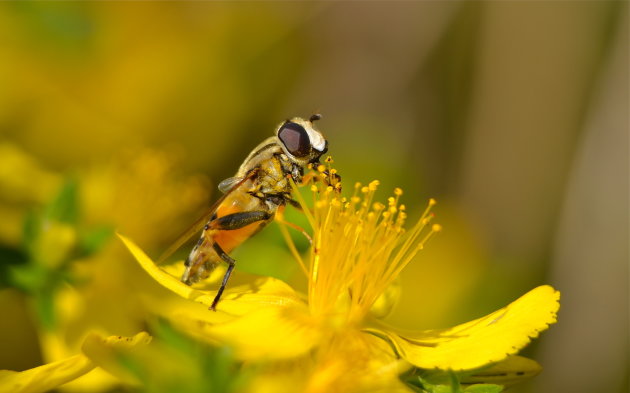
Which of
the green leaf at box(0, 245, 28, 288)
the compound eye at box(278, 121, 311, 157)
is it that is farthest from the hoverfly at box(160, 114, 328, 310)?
the green leaf at box(0, 245, 28, 288)

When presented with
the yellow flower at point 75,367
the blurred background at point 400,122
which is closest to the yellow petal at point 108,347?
the yellow flower at point 75,367

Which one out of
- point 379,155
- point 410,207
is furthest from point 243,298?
point 379,155

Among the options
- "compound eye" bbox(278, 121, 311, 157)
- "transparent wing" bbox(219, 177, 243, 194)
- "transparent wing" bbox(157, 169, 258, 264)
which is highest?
"compound eye" bbox(278, 121, 311, 157)

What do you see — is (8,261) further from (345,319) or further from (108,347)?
(345,319)

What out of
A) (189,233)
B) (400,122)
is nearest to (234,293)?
(189,233)

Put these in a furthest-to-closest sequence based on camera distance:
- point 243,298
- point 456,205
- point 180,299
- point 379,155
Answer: point 456,205, point 379,155, point 180,299, point 243,298

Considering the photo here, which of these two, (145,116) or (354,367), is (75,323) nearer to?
(354,367)

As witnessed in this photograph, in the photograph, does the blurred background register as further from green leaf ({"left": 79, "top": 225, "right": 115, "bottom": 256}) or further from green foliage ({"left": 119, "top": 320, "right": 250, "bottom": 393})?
green foliage ({"left": 119, "top": 320, "right": 250, "bottom": 393})
